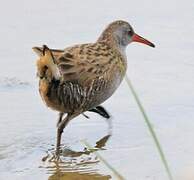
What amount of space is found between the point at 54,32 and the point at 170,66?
4.78ft

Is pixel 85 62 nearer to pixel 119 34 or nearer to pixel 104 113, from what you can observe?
pixel 104 113

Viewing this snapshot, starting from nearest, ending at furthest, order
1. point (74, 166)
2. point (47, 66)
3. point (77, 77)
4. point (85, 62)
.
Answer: point (47, 66) → point (74, 166) → point (77, 77) → point (85, 62)

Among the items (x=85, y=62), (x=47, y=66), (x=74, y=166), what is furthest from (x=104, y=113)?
(x=47, y=66)

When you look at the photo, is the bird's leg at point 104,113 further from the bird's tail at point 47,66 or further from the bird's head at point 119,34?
the bird's tail at point 47,66

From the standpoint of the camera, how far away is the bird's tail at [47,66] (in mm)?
5930

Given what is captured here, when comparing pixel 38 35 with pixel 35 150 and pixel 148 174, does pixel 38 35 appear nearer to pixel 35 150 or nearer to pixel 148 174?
pixel 35 150

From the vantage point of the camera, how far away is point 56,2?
9547 millimetres

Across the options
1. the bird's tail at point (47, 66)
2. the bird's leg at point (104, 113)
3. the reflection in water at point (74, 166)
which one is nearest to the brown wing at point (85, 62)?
the bird's tail at point (47, 66)

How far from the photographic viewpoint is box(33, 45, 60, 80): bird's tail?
5.93m

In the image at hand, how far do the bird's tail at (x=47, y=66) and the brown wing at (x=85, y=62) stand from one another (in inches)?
8.7

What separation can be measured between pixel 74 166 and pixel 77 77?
77 cm

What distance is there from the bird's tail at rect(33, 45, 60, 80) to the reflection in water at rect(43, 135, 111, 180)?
669 mm

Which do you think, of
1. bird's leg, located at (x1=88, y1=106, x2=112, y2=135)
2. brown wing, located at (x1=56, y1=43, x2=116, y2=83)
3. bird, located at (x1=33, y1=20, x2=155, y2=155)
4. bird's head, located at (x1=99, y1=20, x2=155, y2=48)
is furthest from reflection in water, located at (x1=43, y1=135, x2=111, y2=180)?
bird's head, located at (x1=99, y1=20, x2=155, y2=48)

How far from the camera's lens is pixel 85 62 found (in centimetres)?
664
